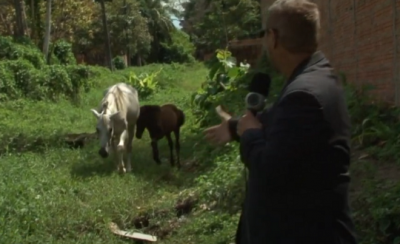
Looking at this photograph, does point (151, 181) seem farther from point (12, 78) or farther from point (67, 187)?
point (12, 78)

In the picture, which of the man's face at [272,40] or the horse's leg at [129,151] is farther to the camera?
the horse's leg at [129,151]

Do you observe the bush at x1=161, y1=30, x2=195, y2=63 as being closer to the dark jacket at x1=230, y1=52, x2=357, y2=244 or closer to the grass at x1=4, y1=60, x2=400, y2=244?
the grass at x1=4, y1=60, x2=400, y2=244

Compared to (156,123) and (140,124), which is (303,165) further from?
(140,124)

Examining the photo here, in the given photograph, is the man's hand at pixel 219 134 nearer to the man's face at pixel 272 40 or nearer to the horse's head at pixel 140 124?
the man's face at pixel 272 40

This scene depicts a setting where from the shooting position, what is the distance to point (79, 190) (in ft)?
34.4

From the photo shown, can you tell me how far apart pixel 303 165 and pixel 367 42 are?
25.9 ft

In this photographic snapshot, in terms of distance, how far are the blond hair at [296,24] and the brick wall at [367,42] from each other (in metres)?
6.06

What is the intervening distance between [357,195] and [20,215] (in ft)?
13.3

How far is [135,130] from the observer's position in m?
13.6

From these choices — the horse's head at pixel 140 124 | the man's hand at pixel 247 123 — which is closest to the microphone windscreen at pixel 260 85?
the man's hand at pixel 247 123

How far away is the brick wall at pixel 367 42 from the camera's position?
917 cm

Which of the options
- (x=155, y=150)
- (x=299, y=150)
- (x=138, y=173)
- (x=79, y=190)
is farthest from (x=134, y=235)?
(x=299, y=150)

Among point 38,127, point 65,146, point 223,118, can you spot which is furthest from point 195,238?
point 38,127

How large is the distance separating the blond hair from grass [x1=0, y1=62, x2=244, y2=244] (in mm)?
4459
